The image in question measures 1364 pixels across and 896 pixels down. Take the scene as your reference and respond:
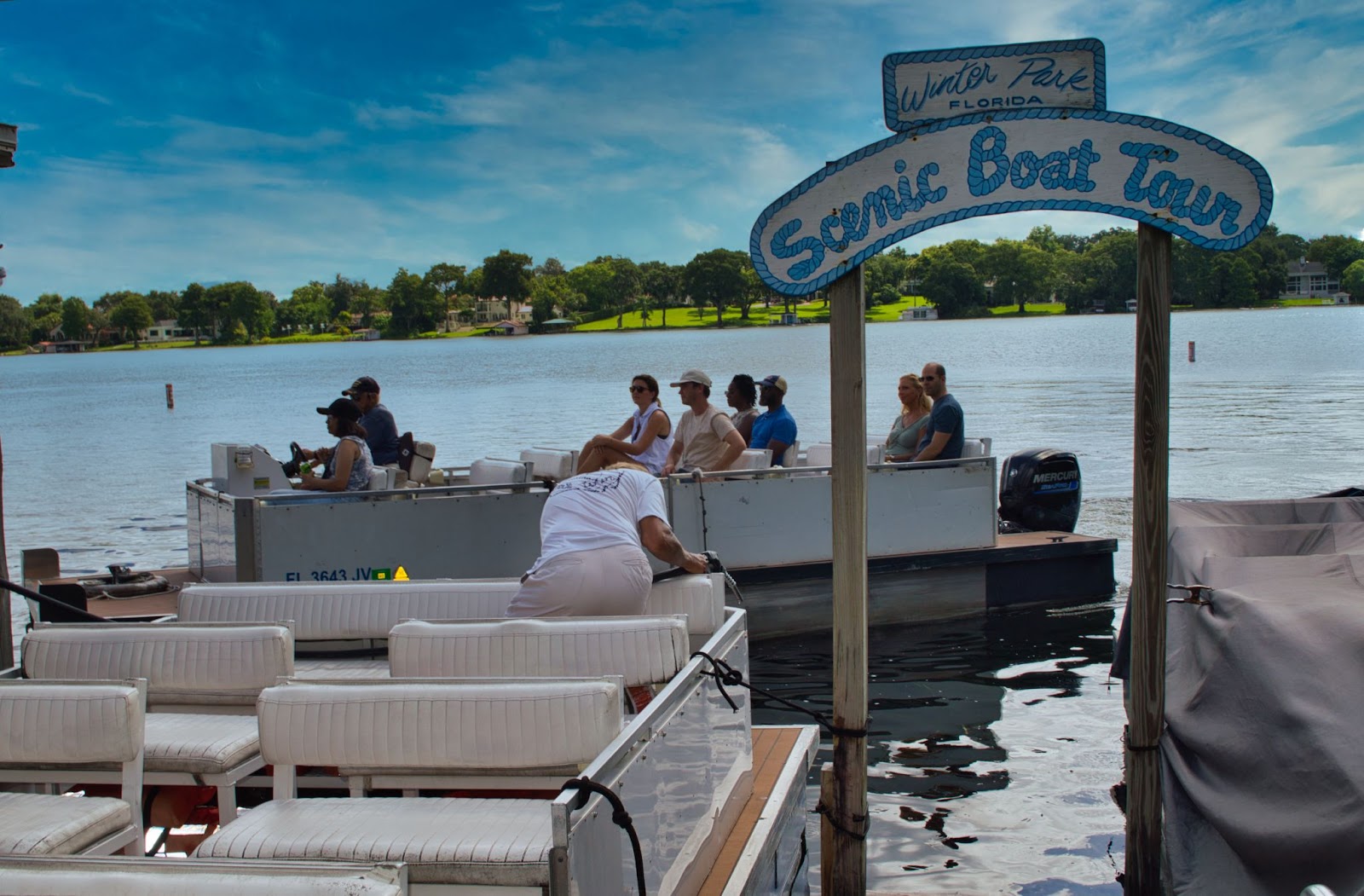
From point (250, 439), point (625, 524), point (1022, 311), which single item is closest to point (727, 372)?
point (250, 439)

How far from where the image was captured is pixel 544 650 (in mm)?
4344

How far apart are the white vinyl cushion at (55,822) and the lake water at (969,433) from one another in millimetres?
3738

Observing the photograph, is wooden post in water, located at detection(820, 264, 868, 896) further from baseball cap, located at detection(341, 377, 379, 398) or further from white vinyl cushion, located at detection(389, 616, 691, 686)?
baseball cap, located at detection(341, 377, 379, 398)

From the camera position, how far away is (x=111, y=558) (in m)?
18.0

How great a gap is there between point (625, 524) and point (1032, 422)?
33113mm

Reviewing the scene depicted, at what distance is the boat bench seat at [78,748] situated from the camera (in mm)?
3652

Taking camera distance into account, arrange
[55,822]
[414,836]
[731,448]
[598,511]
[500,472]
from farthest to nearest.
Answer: [500,472] → [731,448] → [598,511] → [55,822] → [414,836]

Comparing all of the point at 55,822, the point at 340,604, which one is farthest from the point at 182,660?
the point at 55,822

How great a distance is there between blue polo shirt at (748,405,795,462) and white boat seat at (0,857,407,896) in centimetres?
822

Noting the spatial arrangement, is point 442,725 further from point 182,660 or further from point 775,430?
point 775,430

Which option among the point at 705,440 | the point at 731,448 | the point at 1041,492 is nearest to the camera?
the point at 731,448

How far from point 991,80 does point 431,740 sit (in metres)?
3.13

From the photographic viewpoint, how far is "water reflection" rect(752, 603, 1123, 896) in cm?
627

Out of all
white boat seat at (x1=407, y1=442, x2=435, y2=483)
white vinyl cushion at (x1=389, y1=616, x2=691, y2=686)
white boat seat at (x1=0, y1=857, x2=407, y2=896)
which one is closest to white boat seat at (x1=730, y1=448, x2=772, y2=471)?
white boat seat at (x1=407, y1=442, x2=435, y2=483)
